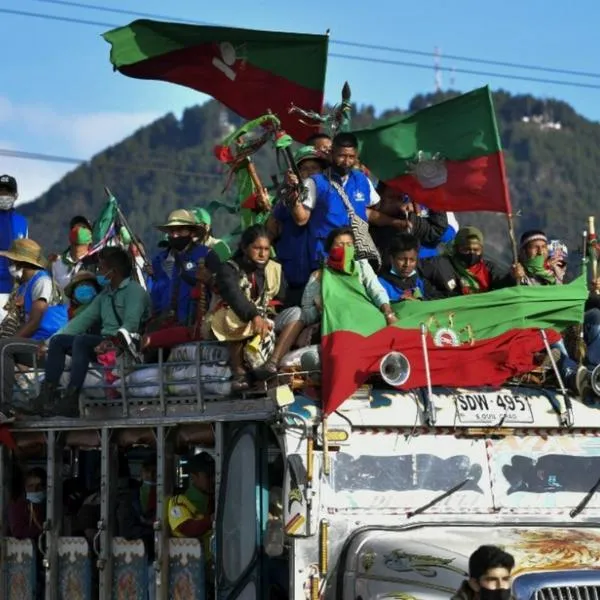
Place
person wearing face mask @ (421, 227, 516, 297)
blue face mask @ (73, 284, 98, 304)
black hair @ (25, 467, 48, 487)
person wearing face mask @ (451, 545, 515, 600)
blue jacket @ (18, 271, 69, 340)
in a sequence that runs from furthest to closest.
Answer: blue jacket @ (18, 271, 69, 340) < blue face mask @ (73, 284, 98, 304) < black hair @ (25, 467, 48, 487) < person wearing face mask @ (421, 227, 516, 297) < person wearing face mask @ (451, 545, 515, 600)

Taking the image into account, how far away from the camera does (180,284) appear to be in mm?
12344

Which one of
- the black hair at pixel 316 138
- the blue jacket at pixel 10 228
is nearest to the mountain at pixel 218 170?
the blue jacket at pixel 10 228

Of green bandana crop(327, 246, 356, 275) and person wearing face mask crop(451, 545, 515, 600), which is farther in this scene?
green bandana crop(327, 246, 356, 275)

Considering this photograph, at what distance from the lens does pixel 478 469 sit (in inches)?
420

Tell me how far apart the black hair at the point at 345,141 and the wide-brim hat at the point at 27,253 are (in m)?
3.10

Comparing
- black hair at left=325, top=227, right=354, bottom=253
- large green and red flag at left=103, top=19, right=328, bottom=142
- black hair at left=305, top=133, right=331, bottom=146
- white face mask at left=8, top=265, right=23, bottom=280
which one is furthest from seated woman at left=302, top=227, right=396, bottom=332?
white face mask at left=8, top=265, right=23, bottom=280

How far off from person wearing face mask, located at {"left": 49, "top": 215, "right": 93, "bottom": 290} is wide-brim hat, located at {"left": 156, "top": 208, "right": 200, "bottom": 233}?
137 inches

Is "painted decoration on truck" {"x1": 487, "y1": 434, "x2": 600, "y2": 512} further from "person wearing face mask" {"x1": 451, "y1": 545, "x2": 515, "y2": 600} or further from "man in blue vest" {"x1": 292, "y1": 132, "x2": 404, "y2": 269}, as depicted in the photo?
"person wearing face mask" {"x1": 451, "y1": 545, "x2": 515, "y2": 600}

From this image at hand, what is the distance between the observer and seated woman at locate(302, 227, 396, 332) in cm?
1102

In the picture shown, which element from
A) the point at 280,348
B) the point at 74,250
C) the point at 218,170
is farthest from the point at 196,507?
the point at 218,170

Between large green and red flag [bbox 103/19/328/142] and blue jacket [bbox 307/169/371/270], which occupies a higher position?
large green and red flag [bbox 103/19/328/142]

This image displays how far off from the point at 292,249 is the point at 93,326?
1672 mm

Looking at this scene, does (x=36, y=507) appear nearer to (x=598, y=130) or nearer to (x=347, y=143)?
(x=347, y=143)

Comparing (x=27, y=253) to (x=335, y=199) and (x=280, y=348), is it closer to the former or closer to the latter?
(x=335, y=199)
